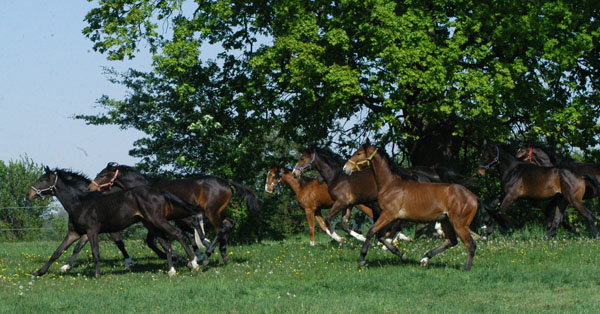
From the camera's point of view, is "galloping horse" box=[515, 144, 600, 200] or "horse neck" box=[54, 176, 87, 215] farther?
"galloping horse" box=[515, 144, 600, 200]

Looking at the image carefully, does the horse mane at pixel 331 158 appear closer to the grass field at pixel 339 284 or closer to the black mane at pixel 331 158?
the black mane at pixel 331 158

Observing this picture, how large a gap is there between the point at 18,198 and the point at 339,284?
3417 cm

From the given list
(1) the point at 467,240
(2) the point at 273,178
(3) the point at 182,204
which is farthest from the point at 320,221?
(1) the point at 467,240

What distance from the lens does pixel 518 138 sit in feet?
91.9

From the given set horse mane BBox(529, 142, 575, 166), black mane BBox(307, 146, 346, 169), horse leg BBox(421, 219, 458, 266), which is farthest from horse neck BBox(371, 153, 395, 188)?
horse mane BBox(529, 142, 575, 166)

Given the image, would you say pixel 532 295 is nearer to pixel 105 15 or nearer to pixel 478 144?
pixel 478 144

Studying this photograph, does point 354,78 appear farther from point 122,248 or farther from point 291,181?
point 122,248

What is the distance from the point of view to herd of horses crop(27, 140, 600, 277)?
47.9 feet

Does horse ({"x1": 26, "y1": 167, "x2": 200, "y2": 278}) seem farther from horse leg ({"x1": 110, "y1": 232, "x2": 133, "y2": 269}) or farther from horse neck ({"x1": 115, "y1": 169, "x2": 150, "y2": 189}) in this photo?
horse neck ({"x1": 115, "y1": 169, "x2": 150, "y2": 189})

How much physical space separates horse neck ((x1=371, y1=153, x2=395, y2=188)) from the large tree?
6.74m

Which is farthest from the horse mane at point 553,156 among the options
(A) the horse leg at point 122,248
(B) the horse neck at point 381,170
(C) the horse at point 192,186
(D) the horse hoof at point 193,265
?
(A) the horse leg at point 122,248

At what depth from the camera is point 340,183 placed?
19781 millimetres

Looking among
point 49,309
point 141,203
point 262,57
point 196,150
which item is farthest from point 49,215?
point 49,309

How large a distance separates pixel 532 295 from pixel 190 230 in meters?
8.47
